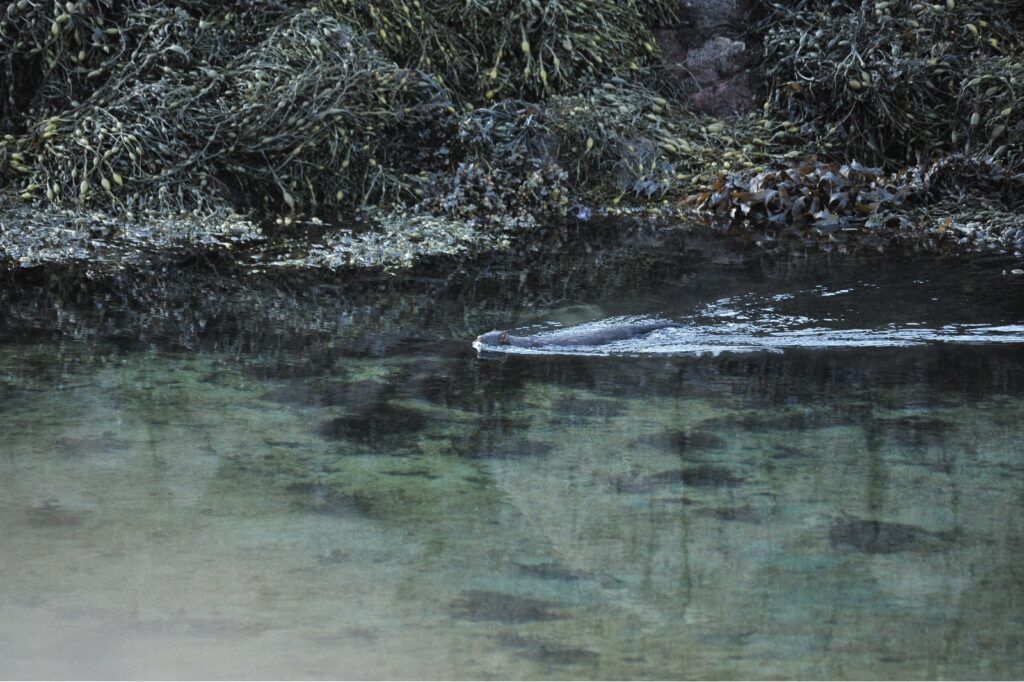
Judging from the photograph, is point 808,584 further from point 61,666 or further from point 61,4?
point 61,4

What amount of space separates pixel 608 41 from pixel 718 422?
5888 mm

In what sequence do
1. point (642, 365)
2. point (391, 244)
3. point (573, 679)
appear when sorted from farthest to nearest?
point (391, 244)
point (642, 365)
point (573, 679)

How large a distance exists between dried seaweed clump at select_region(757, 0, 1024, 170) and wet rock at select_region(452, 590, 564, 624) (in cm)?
644

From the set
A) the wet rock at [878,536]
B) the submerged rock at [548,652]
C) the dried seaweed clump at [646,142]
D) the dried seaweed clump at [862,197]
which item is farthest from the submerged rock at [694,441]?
the dried seaweed clump at [646,142]

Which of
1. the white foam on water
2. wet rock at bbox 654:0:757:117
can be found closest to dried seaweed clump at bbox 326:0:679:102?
wet rock at bbox 654:0:757:117

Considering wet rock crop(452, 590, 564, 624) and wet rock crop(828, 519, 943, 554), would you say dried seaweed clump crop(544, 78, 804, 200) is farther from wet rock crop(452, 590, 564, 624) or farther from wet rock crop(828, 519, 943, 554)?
wet rock crop(452, 590, 564, 624)

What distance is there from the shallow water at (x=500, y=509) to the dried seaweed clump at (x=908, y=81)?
11.9 ft

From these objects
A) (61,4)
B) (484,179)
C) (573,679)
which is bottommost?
(573,679)

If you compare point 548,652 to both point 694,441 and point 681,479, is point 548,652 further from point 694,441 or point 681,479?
point 694,441

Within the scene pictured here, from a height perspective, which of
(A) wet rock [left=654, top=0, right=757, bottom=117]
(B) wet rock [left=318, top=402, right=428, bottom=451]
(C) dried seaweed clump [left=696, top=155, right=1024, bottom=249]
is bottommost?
(B) wet rock [left=318, top=402, right=428, bottom=451]

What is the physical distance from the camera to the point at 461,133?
833 centimetres

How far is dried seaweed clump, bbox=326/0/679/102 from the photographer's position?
8.86 meters

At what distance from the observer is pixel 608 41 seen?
931 centimetres

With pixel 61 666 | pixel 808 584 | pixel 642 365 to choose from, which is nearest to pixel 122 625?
pixel 61 666
